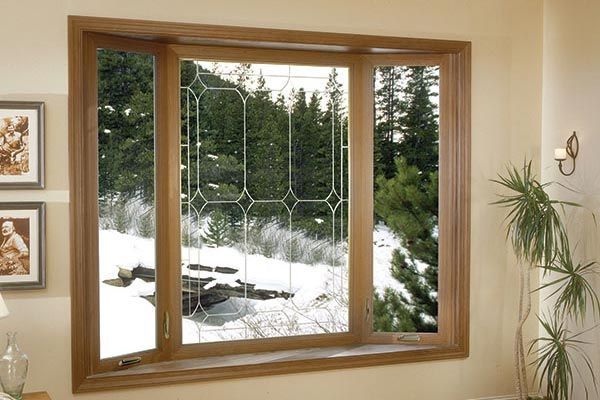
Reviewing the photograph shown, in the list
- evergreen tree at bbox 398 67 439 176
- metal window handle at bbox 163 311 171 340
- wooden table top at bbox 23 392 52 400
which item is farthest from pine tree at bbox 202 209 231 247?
wooden table top at bbox 23 392 52 400

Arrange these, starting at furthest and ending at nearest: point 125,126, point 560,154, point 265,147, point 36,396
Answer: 1. point 265,147
2. point 560,154
3. point 125,126
4. point 36,396

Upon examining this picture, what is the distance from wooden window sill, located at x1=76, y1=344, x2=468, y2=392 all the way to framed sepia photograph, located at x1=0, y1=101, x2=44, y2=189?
1.09 meters

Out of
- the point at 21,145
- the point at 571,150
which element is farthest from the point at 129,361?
the point at 571,150

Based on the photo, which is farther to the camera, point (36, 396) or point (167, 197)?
point (167, 197)

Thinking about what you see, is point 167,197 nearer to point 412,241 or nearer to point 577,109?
point 412,241

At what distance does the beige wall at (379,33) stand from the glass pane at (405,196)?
272 millimetres

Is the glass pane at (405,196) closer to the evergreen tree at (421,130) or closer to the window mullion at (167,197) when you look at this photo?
the evergreen tree at (421,130)

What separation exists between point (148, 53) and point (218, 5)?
478 mm

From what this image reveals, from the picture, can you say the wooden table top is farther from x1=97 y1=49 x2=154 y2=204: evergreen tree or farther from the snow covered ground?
x1=97 y1=49 x2=154 y2=204: evergreen tree

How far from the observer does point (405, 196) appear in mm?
5066

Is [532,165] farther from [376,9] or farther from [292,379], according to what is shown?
[292,379]

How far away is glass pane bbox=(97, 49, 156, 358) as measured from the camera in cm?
436

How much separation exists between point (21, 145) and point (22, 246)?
0.50 meters

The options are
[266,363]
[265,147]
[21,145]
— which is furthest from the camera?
[265,147]
